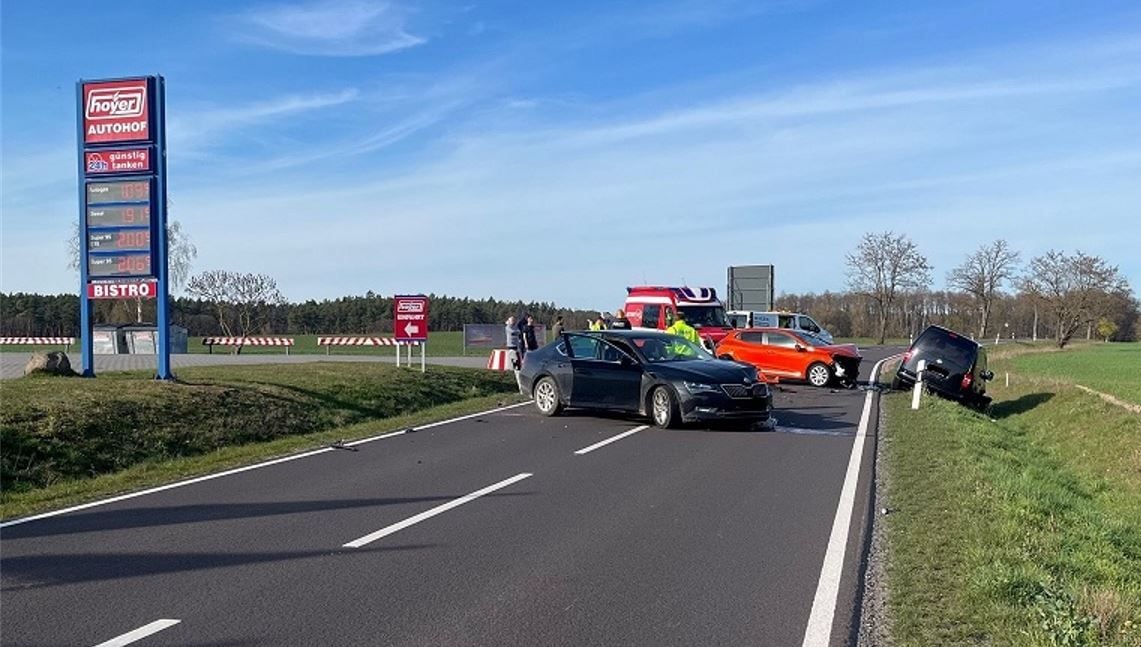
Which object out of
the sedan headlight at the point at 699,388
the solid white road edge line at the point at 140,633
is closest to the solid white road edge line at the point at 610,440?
the sedan headlight at the point at 699,388

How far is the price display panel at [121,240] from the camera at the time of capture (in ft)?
55.5

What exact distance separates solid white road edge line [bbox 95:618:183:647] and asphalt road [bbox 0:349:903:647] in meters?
0.02

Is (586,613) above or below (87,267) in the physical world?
below

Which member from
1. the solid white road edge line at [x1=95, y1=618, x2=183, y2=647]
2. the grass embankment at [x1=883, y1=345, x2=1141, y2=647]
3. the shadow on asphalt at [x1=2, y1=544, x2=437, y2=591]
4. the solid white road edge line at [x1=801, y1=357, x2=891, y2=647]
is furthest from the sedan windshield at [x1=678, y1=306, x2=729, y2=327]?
the solid white road edge line at [x1=95, y1=618, x2=183, y2=647]

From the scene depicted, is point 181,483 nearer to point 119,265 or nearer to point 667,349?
point 119,265

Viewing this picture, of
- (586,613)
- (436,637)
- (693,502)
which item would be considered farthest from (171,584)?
(693,502)

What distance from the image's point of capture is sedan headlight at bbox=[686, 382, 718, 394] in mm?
14586

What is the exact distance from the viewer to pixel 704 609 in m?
5.67

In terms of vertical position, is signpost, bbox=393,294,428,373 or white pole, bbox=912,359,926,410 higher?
signpost, bbox=393,294,428,373

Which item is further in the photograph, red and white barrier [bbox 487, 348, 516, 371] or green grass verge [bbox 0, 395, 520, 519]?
red and white barrier [bbox 487, 348, 516, 371]

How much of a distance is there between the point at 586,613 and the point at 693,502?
11.8ft

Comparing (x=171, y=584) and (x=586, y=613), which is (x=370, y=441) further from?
(x=586, y=613)

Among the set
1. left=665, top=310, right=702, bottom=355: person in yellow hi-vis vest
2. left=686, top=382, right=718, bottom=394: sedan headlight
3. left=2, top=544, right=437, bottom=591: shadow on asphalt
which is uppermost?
left=665, top=310, right=702, bottom=355: person in yellow hi-vis vest

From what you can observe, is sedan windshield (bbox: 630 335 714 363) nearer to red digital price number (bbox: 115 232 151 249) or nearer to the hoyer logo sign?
red digital price number (bbox: 115 232 151 249)
